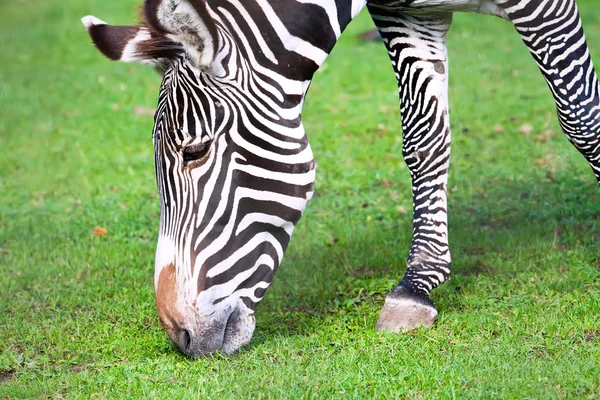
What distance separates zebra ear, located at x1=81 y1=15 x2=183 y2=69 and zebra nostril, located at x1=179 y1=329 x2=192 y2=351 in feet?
4.52

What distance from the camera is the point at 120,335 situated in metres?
4.87

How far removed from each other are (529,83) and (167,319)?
27.6ft

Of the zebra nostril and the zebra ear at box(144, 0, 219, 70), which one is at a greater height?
the zebra ear at box(144, 0, 219, 70)

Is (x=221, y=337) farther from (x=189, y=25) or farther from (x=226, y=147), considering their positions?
(x=189, y=25)

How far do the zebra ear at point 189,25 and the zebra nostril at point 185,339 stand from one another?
1334mm

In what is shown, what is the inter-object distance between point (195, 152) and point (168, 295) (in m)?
0.72

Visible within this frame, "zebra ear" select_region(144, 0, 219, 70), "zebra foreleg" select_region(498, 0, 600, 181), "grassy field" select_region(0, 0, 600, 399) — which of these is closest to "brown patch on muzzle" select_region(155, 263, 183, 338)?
"grassy field" select_region(0, 0, 600, 399)

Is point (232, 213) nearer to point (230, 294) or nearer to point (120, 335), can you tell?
point (230, 294)

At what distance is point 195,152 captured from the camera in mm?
3889

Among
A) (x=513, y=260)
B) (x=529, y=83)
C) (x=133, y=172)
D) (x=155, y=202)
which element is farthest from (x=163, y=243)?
(x=529, y=83)

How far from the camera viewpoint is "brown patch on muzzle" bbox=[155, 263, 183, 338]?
153 inches

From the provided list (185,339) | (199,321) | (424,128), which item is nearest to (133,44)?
(199,321)

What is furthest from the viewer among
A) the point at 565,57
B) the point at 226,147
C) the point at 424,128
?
the point at 424,128

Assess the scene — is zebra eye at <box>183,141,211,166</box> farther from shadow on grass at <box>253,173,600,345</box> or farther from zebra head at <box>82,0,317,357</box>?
shadow on grass at <box>253,173,600,345</box>
